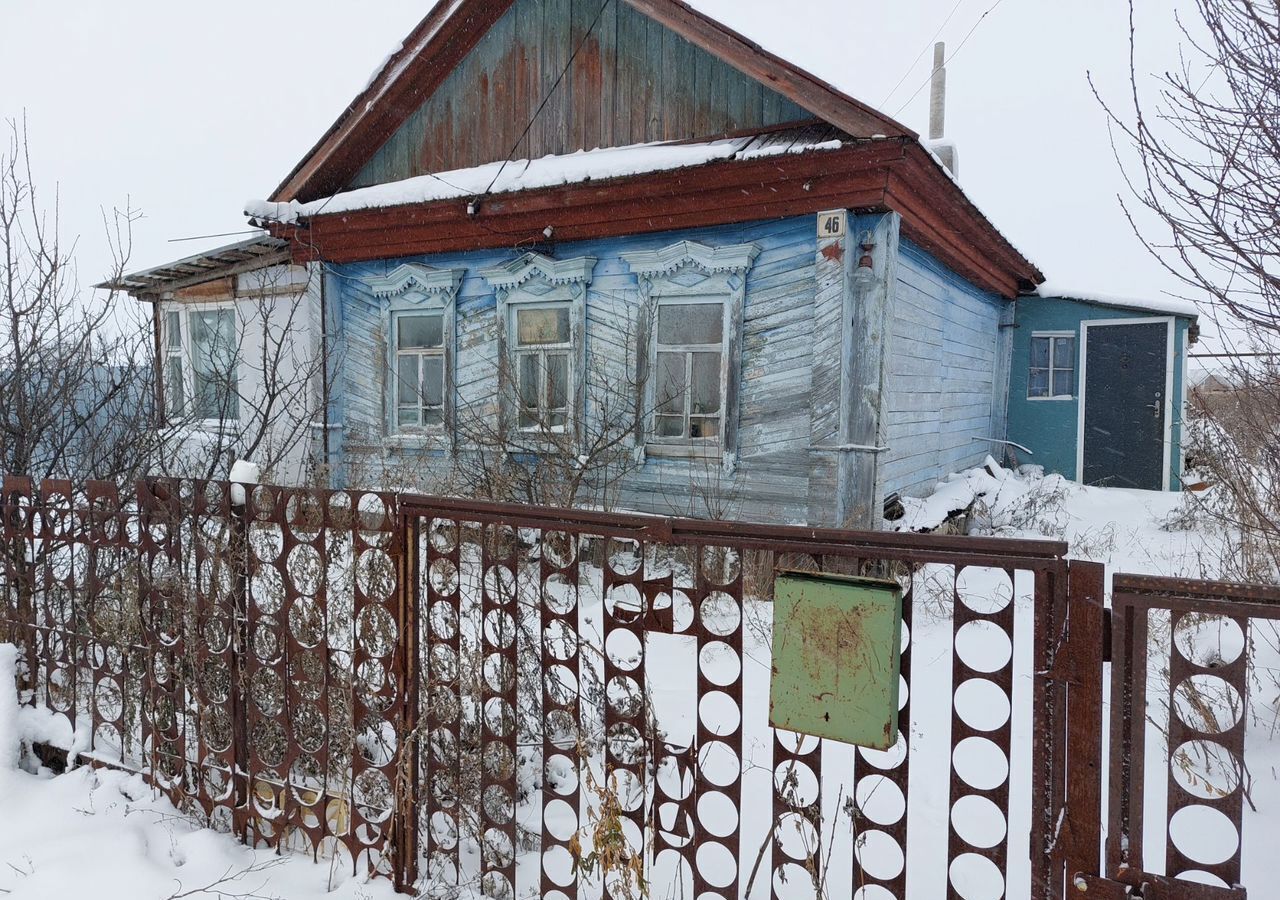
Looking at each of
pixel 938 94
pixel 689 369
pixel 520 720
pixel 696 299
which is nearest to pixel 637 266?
pixel 696 299

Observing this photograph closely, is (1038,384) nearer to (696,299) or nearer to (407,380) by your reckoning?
(696,299)

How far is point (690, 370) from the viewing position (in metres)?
6.87

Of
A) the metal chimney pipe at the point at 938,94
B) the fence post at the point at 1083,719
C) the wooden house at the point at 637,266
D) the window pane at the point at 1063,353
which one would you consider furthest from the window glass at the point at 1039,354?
the fence post at the point at 1083,719

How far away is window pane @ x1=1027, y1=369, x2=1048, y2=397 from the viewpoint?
11602mm

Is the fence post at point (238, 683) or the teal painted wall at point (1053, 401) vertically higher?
→ the teal painted wall at point (1053, 401)

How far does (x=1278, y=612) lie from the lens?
4.45 feet

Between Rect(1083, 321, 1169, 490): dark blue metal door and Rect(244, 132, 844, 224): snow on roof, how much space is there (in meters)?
7.68

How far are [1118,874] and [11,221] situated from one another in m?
6.30

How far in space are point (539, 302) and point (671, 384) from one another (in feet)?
5.66

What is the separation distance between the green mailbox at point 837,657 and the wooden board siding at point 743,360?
15.1 ft

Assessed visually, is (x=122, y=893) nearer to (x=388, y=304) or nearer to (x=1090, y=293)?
(x=388, y=304)

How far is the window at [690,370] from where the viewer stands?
22.3 feet

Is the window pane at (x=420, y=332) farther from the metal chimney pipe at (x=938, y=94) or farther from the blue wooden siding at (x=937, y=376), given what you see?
the metal chimney pipe at (x=938, y=94)

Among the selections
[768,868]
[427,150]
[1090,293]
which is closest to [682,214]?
[427,150]
